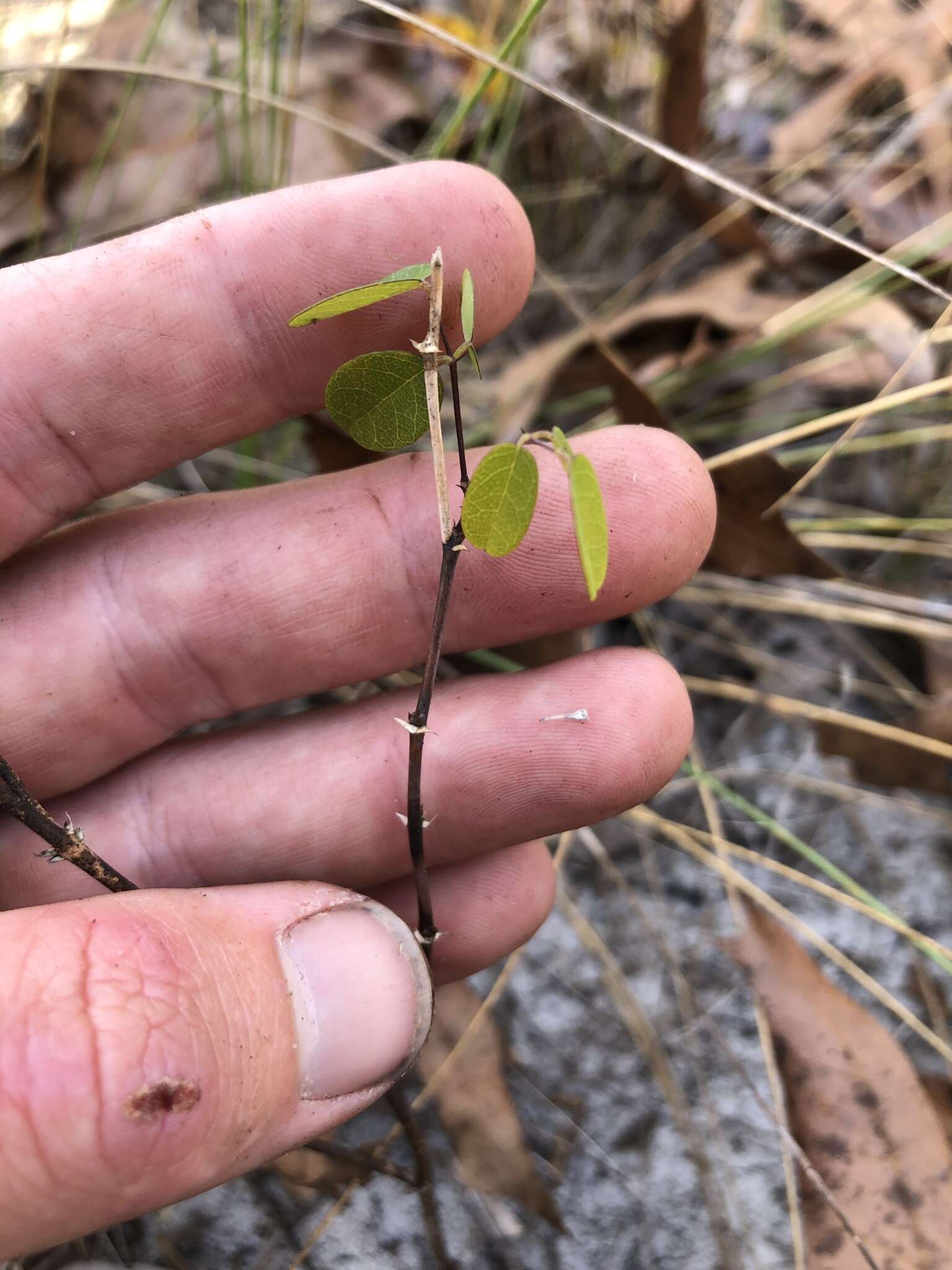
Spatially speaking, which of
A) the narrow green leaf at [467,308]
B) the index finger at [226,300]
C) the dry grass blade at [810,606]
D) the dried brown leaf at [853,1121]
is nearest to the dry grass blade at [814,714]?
the dry grass blade at [810,606]

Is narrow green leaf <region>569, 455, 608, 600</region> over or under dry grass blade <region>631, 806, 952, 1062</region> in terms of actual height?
over

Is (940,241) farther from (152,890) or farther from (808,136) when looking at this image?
(152,890)

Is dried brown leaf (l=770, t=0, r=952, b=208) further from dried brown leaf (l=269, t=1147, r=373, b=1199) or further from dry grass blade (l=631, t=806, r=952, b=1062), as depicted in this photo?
dried brown leaf (l=269, t=1147, r=373, b=1199)

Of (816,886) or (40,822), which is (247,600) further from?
(816,886)

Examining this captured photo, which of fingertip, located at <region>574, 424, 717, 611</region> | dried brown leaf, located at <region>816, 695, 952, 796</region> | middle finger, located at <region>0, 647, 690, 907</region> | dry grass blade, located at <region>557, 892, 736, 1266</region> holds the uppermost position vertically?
fingertip, located at <region>574, 424, 717, 611</region>

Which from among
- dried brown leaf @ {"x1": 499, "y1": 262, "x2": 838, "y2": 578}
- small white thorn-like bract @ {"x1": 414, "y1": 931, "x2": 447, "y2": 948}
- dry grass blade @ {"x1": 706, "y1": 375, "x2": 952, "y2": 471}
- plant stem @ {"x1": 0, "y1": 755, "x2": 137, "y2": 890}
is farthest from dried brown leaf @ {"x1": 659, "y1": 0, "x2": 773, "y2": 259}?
plant stem @ {"x1": 0, "y1": 755, "x2": 137, "y2": 890}

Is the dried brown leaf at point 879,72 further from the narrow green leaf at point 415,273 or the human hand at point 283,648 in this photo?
the narrow green leaf at point 415,273
